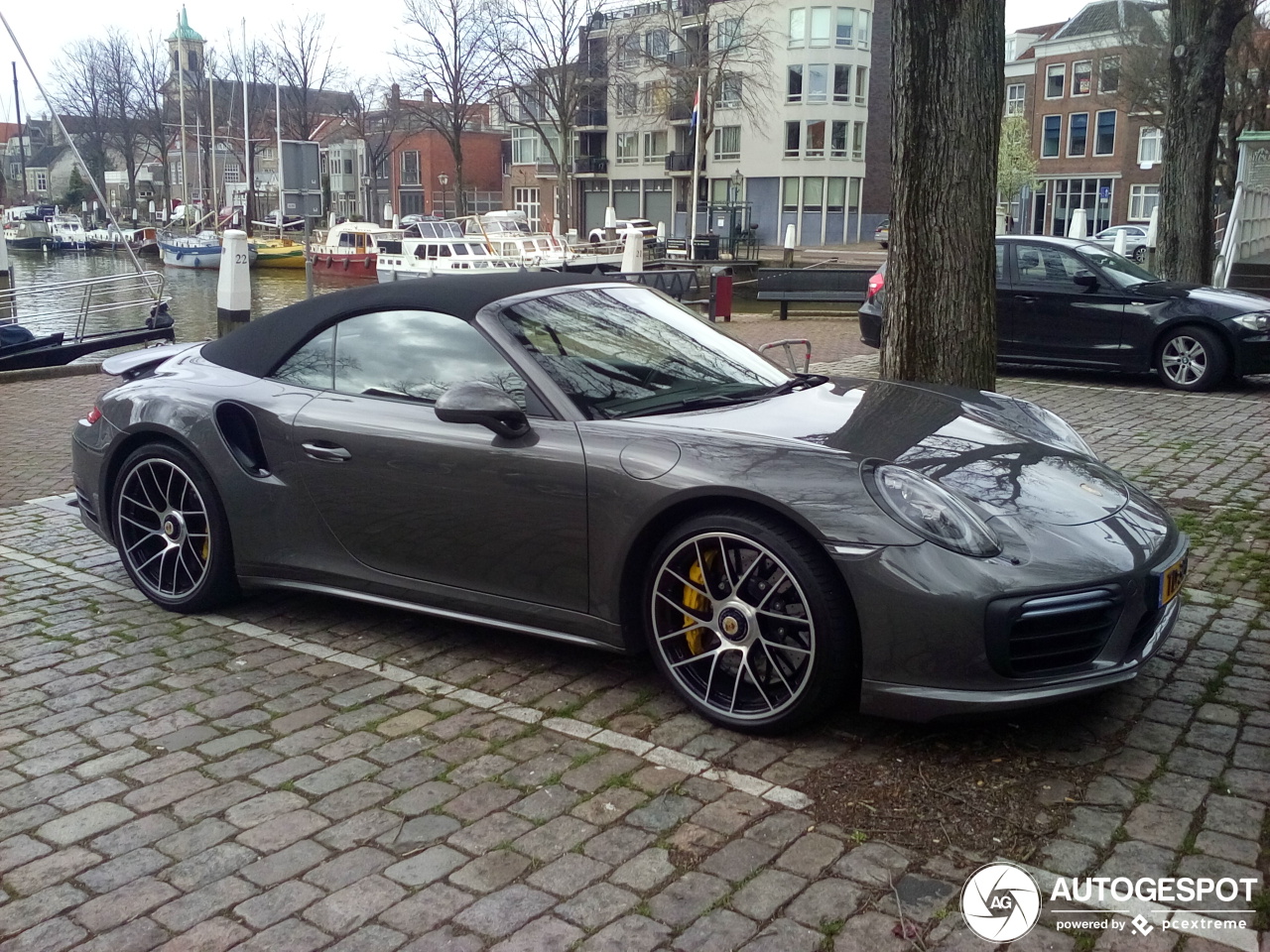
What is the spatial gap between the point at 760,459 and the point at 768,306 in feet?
84.9

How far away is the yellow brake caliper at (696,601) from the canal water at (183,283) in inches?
595

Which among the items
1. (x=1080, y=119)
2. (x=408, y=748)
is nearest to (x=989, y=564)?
(x=408, y=748)

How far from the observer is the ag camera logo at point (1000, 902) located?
2719 mm

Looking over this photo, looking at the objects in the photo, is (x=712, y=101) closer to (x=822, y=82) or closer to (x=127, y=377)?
(x=822, y=82)

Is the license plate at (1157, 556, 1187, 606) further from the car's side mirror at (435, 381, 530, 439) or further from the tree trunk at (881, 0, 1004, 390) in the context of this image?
the tree trunk at (881, 0, 1004, 390)

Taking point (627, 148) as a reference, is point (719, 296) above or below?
below

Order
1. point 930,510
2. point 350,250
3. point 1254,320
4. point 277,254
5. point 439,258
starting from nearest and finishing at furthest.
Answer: point 930,510, point 1254,320, point 439,258, point 350,250, point 277,254

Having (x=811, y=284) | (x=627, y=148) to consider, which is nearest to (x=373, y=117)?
(x=627, y=148)

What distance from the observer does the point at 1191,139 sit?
14.9 m

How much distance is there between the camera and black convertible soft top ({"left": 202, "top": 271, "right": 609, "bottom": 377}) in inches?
179

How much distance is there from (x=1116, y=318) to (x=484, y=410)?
919 cm

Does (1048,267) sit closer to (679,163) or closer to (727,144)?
(727,144)

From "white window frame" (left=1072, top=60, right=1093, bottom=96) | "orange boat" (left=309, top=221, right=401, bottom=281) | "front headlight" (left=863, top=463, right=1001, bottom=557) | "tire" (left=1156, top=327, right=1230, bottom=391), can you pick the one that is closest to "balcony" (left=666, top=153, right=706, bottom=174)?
"white window frame" (left=1072, top=60, right=1093, bottom=96)

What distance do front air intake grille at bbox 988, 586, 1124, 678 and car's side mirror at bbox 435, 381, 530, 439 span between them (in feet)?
5.56
